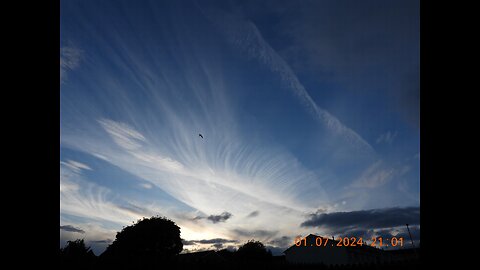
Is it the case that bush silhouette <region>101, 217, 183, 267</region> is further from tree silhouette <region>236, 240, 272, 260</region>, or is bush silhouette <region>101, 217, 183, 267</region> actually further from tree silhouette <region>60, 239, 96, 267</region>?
tree silhouette <region>60, 239, 96, 267</region>

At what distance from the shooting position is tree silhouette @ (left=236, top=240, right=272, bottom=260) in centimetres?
7394

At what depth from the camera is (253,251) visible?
75.3 m

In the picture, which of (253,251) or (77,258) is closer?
(77,258)

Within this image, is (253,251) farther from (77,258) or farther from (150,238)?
(77,258)

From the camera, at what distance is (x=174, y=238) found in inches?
2451

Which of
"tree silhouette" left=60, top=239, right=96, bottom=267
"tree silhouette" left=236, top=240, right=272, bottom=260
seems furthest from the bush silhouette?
"tree silhouette" left=60, top=239, right=96, bottom=267

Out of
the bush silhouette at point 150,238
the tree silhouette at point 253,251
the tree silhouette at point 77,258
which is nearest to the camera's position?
the tree silhouette at point 77,258

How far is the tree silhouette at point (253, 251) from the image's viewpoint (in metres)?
73.9

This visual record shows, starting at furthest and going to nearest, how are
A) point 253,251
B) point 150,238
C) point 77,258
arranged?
1. point 253,251
2. point 150,238
3. point 77,258

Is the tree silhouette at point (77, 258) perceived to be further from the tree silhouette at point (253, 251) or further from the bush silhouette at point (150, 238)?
the tree silhouette at point (253, 251)

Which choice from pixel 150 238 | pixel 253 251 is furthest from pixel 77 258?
pixel 253 251

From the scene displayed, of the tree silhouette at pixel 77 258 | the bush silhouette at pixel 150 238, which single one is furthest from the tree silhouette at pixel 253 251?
the tree silhouette at pixel 77 258
